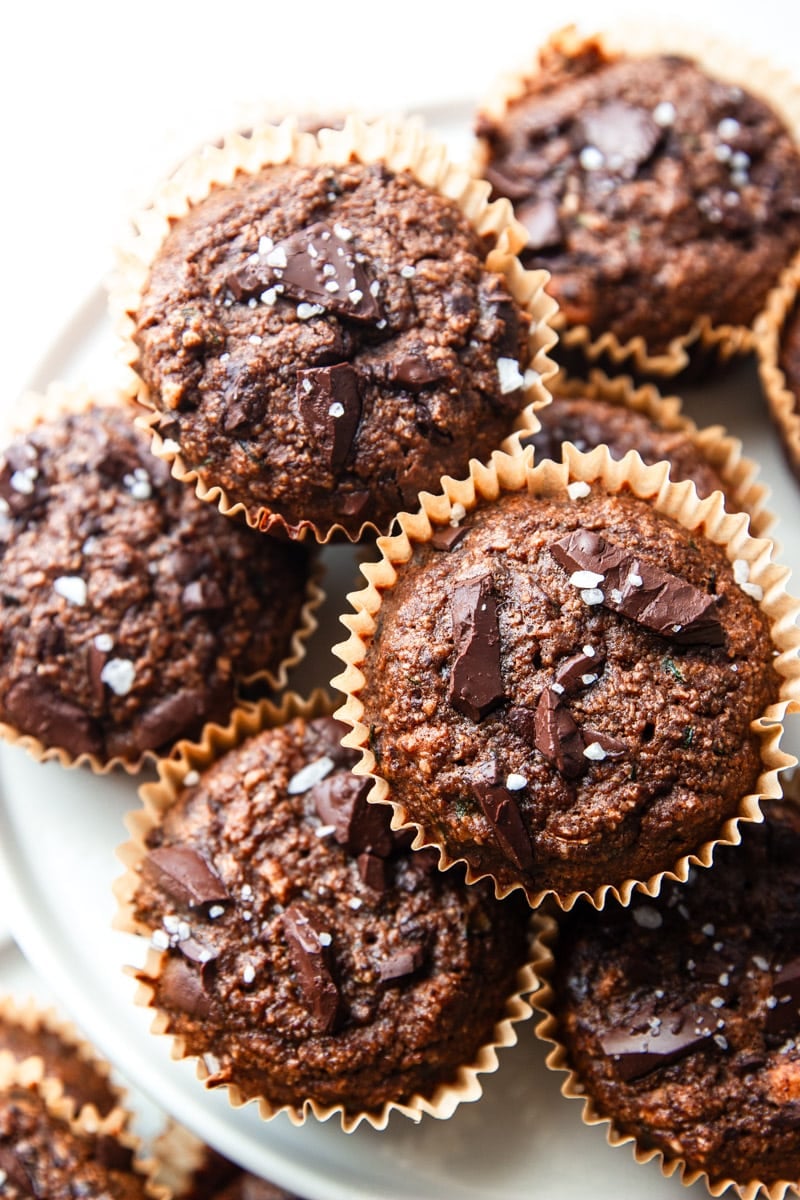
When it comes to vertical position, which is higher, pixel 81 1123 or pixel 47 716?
pixel 47 716

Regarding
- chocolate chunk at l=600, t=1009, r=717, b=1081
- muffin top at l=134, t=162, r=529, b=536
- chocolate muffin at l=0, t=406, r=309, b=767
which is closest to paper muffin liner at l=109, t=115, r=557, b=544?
muffin top at l=134, t=162, r=529, b=536

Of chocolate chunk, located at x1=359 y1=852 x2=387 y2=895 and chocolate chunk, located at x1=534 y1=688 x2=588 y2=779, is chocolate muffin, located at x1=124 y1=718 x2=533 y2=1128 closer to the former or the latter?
chocolate chunk, located at x1=359 y1=852 x2=387 y2=895

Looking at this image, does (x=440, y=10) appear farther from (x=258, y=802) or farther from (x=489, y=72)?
(x=258, y=802)

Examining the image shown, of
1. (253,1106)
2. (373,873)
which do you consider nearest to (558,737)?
(373,873)

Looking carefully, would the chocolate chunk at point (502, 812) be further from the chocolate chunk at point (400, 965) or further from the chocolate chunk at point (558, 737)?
the chocolate chunk at point (400, 965)

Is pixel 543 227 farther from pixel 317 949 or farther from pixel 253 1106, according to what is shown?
pixel 253 1106

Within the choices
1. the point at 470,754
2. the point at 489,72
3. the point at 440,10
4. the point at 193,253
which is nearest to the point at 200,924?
the point at 470,754

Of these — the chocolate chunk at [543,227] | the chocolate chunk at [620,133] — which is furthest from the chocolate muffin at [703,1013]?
the chocolate chunk at [620,133]
